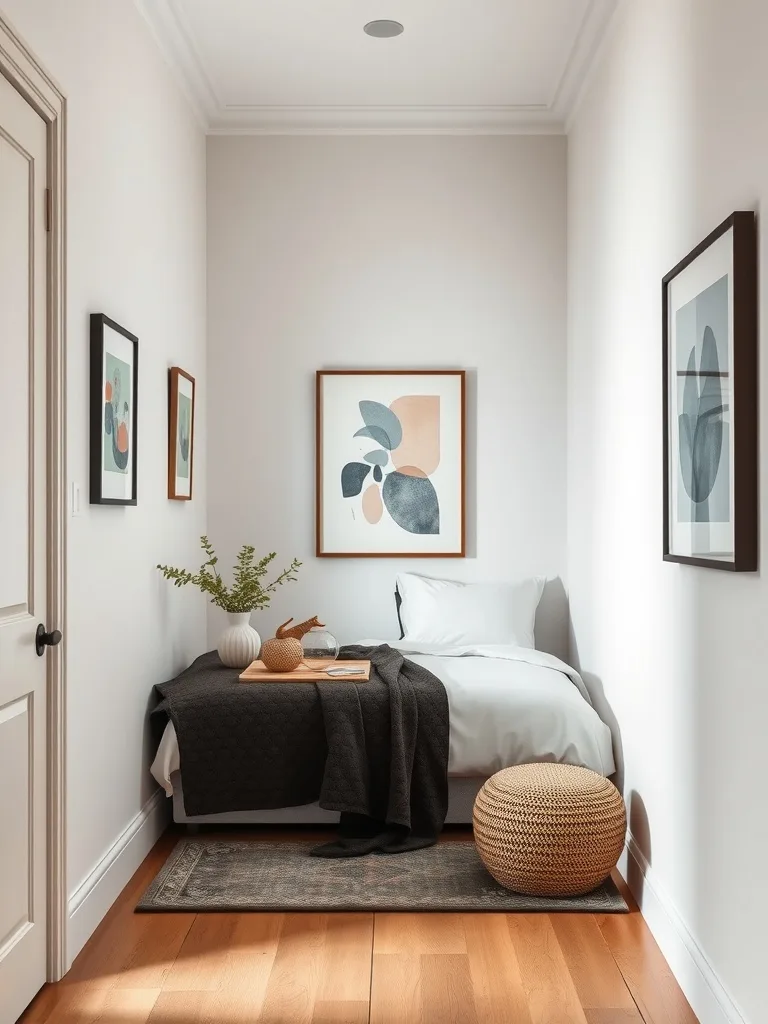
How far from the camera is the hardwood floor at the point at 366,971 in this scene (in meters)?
2.36

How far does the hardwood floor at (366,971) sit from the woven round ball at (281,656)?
3.36 ft

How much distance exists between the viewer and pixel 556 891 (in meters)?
3.01

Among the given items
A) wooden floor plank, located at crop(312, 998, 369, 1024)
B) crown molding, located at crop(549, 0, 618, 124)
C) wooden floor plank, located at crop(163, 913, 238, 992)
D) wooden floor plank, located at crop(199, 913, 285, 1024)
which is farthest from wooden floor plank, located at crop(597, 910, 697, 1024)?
crown molding, located at crop(549, 0, 618, 124)

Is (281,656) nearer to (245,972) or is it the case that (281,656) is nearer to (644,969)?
(245,972)

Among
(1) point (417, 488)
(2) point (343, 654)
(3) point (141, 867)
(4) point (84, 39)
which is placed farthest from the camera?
(1) point (417, 488)

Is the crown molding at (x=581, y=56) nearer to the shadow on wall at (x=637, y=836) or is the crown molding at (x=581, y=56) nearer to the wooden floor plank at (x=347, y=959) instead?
the shadow on wall at (x=637, y=836)

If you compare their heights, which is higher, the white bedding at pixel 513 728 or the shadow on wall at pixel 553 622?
the shadow on wall at pixel 553 622

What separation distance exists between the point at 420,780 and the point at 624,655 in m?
0.86

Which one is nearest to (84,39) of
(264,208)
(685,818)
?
(264,208)

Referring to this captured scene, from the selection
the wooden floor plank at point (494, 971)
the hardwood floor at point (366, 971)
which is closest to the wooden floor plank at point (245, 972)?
the hardwood floor at point (366, 971)

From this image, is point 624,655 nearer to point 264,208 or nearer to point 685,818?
point 685,818

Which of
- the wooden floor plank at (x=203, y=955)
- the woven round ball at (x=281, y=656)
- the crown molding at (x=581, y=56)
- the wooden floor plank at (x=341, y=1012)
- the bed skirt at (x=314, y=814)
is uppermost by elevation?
the crown molding at (x=581, y=56)

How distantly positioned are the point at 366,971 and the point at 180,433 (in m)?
2.21

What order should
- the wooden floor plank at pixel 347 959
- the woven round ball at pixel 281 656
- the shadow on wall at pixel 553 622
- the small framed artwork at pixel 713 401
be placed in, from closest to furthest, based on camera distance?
1. the small framed artwork at pixel 713 401
2. the wooden floor plank at pixel 347 959
3. the woven round ball at pixel 281 656
4. the shadow on wall at pixel 553 622
